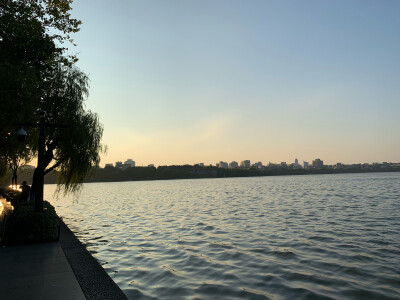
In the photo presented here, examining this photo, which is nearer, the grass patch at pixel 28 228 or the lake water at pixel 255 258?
the lake water at pixel 255 258

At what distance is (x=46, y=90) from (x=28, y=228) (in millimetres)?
10854

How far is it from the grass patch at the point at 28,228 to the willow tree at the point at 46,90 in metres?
1.63

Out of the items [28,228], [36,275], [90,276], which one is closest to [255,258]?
[90,276]

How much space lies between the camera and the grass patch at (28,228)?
38.8ft

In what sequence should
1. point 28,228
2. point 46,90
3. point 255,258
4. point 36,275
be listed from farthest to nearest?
1. point 46,90
2. point 28,228
3. point 255,258
4. point 36,275

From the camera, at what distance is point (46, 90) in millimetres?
19422

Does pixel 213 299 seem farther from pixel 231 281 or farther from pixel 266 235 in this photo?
pixel 266 235

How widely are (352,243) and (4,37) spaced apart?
19367 millimetres

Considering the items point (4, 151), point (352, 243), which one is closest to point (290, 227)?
point (352, 243)

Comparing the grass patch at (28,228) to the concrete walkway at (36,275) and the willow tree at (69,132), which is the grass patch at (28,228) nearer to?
the concrete walkway at (36,275)

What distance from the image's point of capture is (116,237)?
16.8 metres

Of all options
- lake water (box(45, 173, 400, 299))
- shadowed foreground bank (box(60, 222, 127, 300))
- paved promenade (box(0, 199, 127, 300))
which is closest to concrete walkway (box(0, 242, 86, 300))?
paved promenade (box(0, 199, 127, 300))

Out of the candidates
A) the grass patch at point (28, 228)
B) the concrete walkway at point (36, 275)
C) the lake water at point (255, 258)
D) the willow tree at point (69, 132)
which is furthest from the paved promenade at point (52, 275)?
the willow tree at point (69, 132)

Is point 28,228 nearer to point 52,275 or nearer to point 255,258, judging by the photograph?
point 52,275
